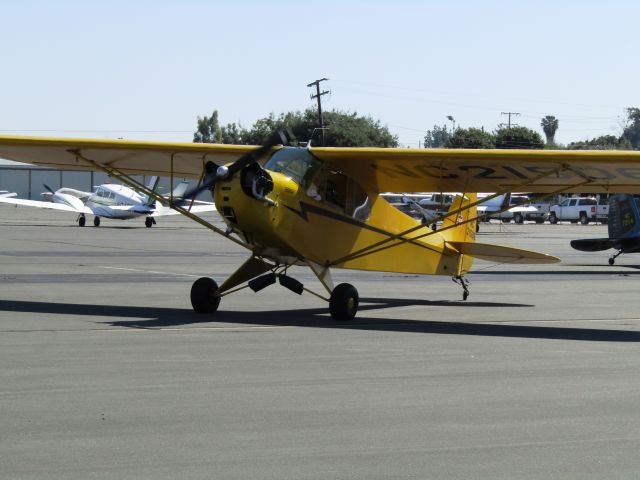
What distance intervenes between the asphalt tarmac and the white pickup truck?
6584cm

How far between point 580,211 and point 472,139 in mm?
27170

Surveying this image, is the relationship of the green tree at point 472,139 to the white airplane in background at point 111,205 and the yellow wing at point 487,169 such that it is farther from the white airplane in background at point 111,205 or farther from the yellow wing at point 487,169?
the yellow wing at point 487,169

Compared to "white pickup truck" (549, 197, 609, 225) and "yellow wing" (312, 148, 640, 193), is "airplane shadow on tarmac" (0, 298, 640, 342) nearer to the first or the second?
"yellow wing" (312, 148, 640, 193)

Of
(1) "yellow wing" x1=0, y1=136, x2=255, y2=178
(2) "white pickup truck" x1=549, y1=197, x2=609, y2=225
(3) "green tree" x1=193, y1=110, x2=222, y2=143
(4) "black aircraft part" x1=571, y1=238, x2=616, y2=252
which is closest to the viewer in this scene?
(1) "yellow wing" x1=0, y1=136, x2=255, y2=178

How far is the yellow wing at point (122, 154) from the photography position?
15.9 metres

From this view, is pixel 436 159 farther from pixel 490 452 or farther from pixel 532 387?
pixel 490 452

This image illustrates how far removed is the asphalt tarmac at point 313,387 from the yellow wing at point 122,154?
2.24 meters

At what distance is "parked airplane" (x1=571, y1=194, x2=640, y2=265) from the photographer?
91.4ft

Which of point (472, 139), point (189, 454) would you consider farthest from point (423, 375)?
point (472, 139)

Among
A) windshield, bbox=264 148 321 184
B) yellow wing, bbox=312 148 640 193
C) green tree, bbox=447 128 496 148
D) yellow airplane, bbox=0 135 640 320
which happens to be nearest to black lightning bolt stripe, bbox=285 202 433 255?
yellow airplane, bbox=0 135 640 320

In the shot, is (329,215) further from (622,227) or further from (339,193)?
(622,227)

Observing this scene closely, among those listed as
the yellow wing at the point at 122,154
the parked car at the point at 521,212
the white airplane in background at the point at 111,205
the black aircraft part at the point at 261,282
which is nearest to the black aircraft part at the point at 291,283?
the black aircraft part at the point at 261,282

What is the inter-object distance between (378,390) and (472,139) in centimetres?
10156

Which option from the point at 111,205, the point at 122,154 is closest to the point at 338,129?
the point at 111,205
